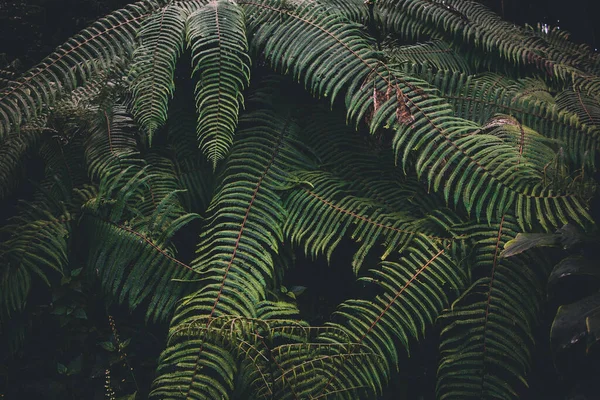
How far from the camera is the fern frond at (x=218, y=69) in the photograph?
203cm

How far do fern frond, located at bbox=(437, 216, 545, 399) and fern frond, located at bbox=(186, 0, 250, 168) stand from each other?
1198mm

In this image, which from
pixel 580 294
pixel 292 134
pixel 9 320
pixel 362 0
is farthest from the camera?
pixel 362 0

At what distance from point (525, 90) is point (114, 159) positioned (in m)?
2.22

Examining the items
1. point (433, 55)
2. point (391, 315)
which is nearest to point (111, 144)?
point (391, 315)

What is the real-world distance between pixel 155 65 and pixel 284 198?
89cm

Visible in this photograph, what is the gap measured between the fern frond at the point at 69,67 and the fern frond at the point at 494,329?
2.01 m

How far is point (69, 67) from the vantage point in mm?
2215

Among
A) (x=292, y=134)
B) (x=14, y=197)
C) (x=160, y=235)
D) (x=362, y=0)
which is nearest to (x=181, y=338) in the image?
(x=160, y=235)

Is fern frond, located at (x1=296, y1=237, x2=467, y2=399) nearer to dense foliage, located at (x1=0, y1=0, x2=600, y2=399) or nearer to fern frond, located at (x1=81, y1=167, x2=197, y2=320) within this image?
dense foliage, located at (x1=0, y1=0, x2=600, y2=399)

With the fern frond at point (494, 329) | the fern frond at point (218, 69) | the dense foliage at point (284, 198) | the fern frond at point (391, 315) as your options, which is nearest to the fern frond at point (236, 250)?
the dense foliage at point (284, 198)

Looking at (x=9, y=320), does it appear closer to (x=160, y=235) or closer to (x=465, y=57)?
(x=160, y=235)

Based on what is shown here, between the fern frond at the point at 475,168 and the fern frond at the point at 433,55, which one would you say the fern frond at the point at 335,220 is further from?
the fern frond at the point at 433,55

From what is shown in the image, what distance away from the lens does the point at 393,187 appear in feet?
7.02

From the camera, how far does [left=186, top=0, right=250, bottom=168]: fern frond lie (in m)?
2.03
